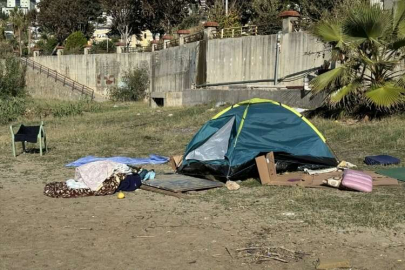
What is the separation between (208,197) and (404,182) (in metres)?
3.05

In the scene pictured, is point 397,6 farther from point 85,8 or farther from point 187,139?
point 85,8

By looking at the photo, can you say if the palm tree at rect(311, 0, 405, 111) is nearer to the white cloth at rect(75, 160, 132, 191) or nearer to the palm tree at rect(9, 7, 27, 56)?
the white cloth at rect(75, 160, 132, 191)

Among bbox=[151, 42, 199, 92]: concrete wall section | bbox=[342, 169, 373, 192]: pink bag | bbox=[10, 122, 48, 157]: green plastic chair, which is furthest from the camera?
bbox=[151, 42, 199, 92]: concrete wall section

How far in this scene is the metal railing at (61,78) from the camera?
3947 centimetres

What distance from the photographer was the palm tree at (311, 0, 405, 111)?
39.4 feet

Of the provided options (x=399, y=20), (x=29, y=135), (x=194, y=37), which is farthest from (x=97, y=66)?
(x=399, y=20)

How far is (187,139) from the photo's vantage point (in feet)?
44.7

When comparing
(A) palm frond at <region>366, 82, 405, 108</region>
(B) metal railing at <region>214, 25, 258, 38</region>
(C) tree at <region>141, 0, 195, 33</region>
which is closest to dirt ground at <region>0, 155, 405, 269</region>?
(A) palm frond at <region>366, 82, 405, 108</region>

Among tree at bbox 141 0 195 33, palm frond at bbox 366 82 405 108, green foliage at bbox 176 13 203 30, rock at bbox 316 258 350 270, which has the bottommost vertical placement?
rock at bbox 316 258 350 270

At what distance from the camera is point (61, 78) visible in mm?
41219

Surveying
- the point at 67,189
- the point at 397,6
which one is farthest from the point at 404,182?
the point at 397,6

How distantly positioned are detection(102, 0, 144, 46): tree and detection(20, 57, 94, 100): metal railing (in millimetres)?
6669

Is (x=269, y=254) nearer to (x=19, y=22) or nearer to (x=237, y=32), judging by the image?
(x=237, y=32)

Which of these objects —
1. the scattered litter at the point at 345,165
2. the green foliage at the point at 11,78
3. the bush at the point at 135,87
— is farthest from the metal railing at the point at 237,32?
the green foliage at the point at 11,78
